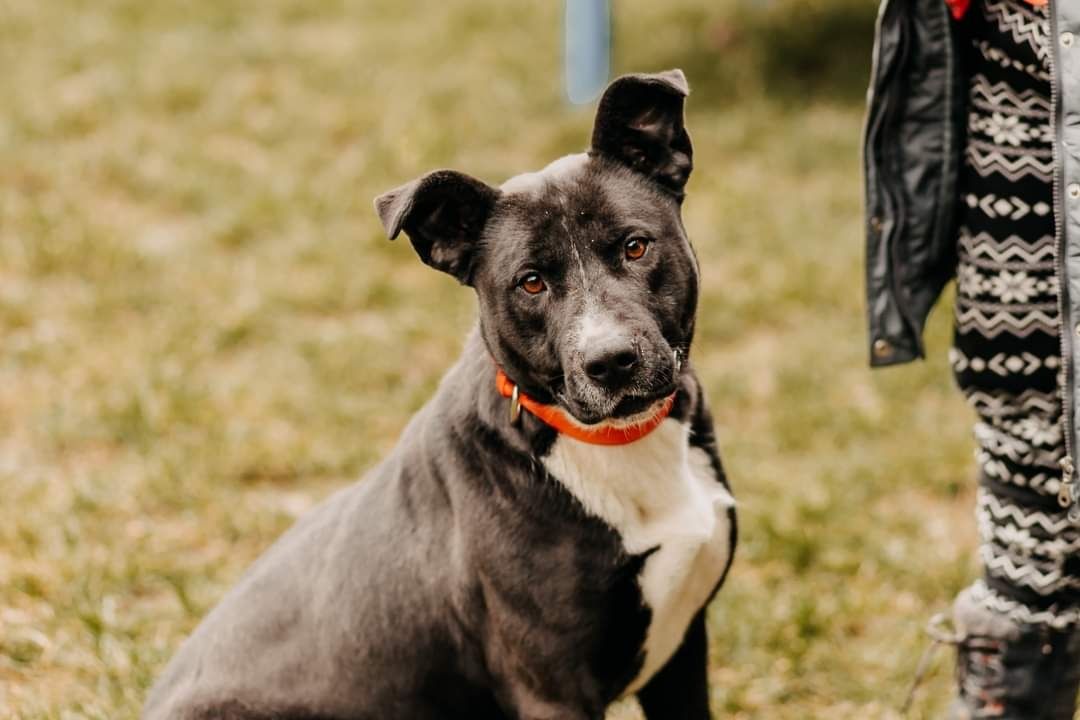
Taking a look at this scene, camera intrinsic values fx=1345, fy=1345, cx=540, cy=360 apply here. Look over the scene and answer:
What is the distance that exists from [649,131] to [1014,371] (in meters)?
0.98

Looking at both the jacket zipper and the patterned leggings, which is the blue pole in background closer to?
the patterned leggings

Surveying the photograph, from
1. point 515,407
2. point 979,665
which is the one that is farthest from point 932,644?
point 515,407

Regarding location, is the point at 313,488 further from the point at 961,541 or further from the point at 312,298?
the point at 961,541

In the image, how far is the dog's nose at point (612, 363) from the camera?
2639 mm

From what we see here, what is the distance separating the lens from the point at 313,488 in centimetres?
501

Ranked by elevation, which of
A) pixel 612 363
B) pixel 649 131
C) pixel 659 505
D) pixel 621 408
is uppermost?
pixel 649 131

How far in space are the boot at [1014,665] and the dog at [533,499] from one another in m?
0.73

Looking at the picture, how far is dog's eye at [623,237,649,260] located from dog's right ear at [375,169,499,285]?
1.03ft

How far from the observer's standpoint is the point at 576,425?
9.41 feet

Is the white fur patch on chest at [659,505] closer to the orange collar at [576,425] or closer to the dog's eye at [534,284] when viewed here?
the orange collar at [576,425]

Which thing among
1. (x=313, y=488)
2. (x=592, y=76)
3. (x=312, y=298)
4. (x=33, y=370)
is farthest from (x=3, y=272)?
(x=592, y=76)

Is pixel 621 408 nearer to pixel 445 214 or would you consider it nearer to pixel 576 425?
pixel 576 425

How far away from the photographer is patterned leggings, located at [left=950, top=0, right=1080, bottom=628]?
2887mm

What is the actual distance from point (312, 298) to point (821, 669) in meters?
3.21
